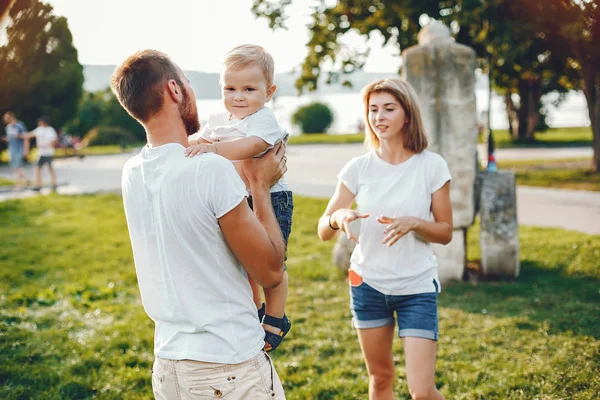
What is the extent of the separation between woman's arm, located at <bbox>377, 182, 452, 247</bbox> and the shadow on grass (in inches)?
103

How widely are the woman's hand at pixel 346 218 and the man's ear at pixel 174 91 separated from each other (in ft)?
4.02

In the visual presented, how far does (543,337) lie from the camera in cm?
523

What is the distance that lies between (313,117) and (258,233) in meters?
33.8

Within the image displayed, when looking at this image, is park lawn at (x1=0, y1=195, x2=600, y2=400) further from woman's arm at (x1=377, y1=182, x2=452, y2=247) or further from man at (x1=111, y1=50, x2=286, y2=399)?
man at (x1=111, y1=50, x2=286, y2=399)

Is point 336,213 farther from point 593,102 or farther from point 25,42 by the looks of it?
point 593,102

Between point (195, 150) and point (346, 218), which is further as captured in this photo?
point (346, 218)

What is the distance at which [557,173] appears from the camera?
52.2ft

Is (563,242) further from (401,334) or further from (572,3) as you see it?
(401,334)

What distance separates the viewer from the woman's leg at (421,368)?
303 centimetres

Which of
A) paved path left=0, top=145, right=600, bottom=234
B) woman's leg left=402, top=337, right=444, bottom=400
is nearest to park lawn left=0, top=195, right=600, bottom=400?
paved path left=0, top=145, right=600, bottom=234

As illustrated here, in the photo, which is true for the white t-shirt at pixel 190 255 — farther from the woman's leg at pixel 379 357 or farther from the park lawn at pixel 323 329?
the park lawn at pixel 323 329

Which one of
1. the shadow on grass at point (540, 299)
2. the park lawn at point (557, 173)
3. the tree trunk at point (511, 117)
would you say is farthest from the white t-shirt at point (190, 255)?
the tree trunk at point (511, 117)

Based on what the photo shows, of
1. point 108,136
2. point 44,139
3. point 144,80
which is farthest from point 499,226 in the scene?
point 108,136

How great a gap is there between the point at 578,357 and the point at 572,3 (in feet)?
8.08
